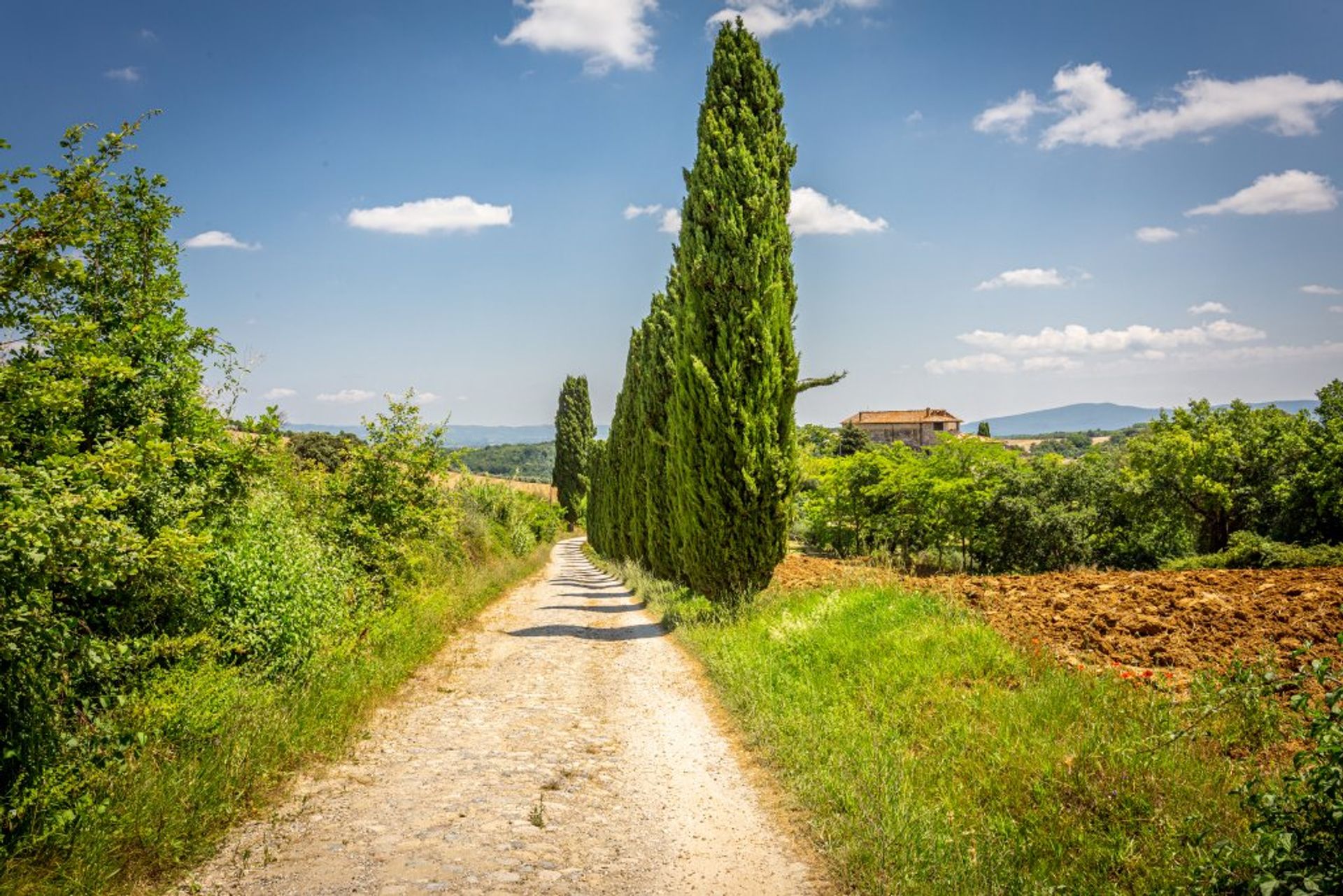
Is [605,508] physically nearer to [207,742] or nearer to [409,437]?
[409,437]

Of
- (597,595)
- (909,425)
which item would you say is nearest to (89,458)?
(597,595)

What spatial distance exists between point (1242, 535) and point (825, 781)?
78.5 ft

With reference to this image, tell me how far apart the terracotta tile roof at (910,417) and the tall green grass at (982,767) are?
386 feet

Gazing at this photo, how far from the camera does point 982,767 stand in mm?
4891

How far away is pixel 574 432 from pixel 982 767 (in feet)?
176

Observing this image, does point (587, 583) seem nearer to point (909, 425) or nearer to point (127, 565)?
point (127, 565)

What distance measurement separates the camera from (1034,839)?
13.2 feet

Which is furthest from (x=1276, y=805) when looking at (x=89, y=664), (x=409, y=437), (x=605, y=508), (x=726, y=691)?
(x=605, y=508)

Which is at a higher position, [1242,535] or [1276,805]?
[1276,805]

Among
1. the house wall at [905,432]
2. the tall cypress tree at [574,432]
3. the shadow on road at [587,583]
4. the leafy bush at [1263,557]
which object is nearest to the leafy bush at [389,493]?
the shadow on road at [587,583]

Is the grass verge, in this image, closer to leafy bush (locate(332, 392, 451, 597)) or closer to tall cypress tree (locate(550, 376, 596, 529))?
leafy bush (locate(332, 392, 451, 597))

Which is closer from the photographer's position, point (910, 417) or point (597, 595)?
point (597, 595)

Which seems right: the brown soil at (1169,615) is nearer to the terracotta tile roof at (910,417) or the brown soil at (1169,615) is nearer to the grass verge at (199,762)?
the grass verge at (199,762)

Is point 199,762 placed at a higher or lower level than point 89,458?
lower
